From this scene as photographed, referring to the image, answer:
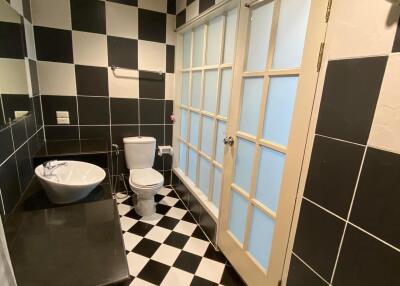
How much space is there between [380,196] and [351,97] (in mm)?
354

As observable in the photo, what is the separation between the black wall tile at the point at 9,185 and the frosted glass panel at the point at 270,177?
1.34 metres

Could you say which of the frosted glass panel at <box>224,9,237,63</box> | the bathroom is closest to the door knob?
the bathroom

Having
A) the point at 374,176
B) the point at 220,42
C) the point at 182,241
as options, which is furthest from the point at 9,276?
the point at 220,42

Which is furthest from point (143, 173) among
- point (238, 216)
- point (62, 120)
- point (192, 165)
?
point (238, 216)

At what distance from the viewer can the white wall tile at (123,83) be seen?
93.8 inches

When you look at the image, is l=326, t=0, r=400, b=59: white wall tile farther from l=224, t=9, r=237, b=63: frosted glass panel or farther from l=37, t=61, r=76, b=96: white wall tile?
l=37, t=61, r=76, b=96: white wall tile

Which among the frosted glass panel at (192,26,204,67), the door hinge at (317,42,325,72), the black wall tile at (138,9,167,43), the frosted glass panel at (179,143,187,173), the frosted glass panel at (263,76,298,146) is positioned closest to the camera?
the door hinge at (317,42,325,72)

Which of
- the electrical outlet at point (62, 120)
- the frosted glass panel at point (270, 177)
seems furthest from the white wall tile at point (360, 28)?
the electrical outlet at point (62, 120)

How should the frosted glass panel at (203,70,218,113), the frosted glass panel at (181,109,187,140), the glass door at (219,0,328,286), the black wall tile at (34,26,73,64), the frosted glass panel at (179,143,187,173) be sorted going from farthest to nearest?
the frosted glass panel at (179,143,187,173), the frosted glass panel at (181,109,187,140), the black wall tile at (34,26,73,64), the frosted glass panel at (203,70,218,113), the glass door at (219,0,328,286)

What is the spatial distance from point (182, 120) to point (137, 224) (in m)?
1.23

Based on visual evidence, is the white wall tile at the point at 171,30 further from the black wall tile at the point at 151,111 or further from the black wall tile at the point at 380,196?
the black wall tile at the point at 380,196

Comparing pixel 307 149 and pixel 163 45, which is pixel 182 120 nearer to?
pixel 163 45

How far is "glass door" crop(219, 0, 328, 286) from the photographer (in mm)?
1061

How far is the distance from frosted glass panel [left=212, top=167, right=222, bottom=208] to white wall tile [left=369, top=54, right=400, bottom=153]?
128 cm
